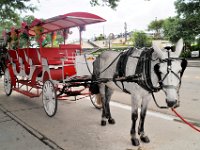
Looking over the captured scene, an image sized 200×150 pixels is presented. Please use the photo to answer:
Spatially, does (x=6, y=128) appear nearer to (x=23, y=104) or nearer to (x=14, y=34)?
(x=23, y=104)

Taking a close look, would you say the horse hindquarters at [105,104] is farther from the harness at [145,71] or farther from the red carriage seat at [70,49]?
the red carriage seat at [70,49]

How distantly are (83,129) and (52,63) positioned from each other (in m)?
2.65

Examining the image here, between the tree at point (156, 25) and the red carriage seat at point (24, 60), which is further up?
the tree at point (156, 25)

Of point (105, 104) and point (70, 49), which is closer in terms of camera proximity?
point (105, 104)

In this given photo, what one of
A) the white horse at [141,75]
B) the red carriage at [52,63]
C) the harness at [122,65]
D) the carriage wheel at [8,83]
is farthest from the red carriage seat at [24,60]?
the harness at [122,65]

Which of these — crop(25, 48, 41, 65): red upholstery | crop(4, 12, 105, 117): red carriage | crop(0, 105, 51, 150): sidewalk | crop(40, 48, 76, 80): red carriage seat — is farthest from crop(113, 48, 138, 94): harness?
crop(25, 48, 41, 65): red upholstery

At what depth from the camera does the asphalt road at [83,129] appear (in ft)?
16.4

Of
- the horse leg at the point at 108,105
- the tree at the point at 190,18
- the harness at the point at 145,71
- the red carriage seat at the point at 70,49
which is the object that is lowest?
the horse leg at the point at 108,105

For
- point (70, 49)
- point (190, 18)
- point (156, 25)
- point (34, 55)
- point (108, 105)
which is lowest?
point (108, 105)

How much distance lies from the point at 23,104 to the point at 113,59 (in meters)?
4.17

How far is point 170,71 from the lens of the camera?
4.08m

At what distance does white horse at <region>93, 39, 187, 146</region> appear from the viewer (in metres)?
4.09

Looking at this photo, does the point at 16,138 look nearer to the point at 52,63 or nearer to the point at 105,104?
the point at 105,104

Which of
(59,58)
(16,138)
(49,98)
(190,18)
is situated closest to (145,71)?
(16,138)
